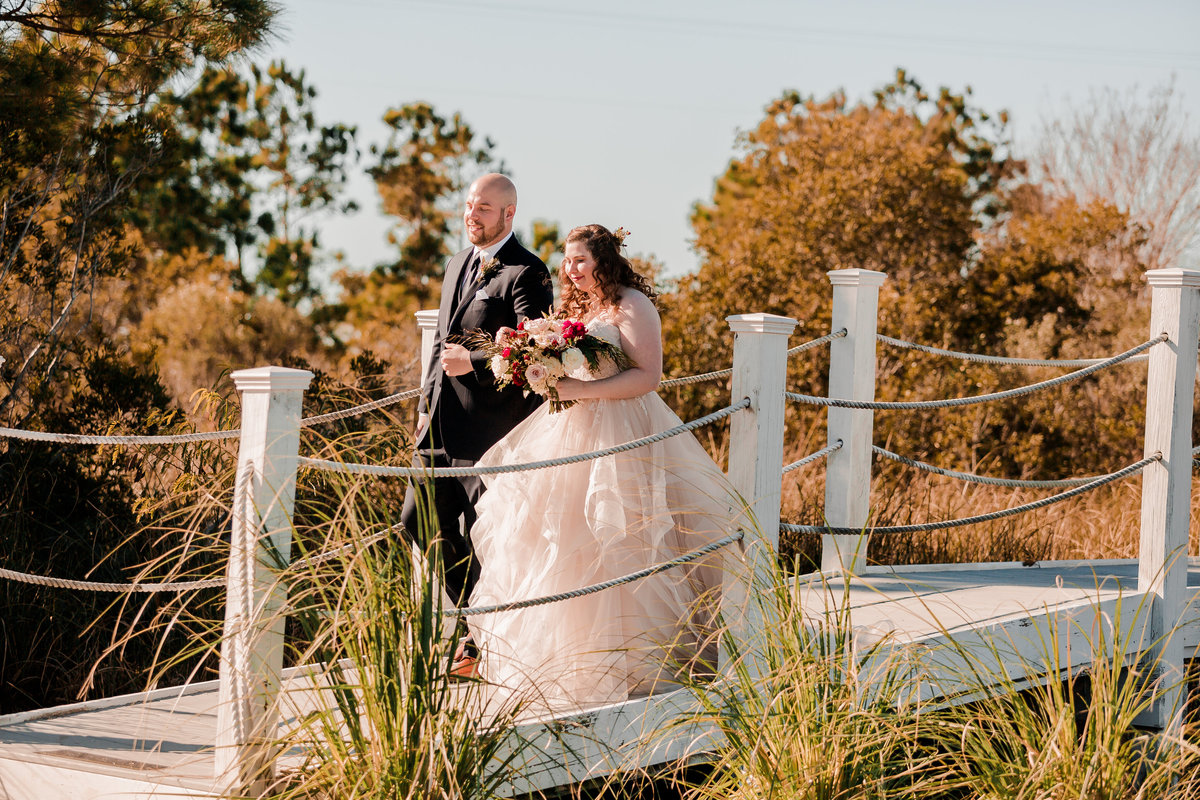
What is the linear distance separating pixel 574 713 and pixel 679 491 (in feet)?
3.23

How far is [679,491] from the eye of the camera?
4.32 m

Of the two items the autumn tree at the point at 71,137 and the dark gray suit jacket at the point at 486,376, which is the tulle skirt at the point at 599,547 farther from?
the autumn tree at the point at 71,137

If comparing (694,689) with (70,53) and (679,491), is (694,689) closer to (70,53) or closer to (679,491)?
(679,491)

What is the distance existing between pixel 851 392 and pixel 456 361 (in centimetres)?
197

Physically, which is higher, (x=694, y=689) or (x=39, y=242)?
(x=39, y=242)

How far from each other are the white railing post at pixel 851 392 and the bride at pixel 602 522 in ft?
4.06

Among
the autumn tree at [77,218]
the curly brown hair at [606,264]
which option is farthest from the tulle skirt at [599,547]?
the autumn tree at [77,218]

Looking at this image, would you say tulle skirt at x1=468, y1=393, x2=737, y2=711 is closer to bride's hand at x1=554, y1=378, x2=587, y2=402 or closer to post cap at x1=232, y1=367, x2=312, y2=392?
bride's hand at x1=554, y1=378, x2=587, y2=402

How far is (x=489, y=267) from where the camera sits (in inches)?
176

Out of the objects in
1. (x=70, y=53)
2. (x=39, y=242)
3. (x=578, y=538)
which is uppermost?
(x=70, y=53)

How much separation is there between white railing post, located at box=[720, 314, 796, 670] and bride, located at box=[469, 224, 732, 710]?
10 cm

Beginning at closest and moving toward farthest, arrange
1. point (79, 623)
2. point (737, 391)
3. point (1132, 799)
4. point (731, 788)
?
point (1132, 799) → point (731, 788) → point (737, 391) → point (79, 623)

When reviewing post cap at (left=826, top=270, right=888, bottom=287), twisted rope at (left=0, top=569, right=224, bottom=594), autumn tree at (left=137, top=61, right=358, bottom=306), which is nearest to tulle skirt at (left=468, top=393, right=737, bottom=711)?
twisted rope at (left=0, top=569, right=224, bottom=594)

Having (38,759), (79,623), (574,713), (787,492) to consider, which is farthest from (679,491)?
(787,492)
